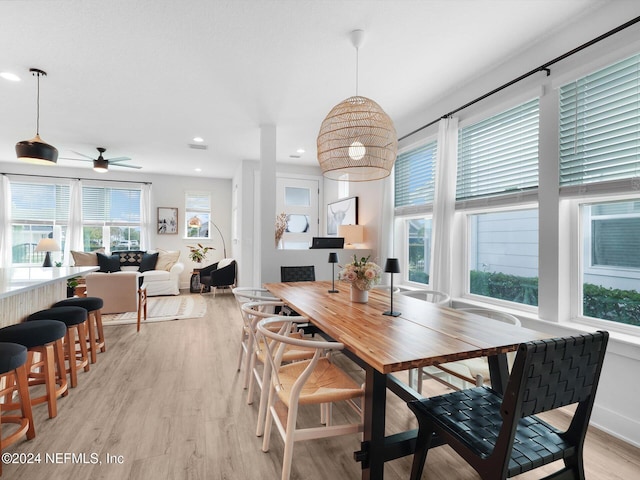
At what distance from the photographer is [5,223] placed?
6520 mm

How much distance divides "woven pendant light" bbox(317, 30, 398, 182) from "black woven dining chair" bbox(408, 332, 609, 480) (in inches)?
65.1

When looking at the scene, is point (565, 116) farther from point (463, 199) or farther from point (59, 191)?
point (59, 191)

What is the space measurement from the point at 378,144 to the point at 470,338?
144 centimetres

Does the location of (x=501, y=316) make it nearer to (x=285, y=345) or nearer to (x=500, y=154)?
(x=500, y=154)

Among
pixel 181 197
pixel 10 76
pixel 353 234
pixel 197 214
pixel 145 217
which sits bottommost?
pixel 353 234

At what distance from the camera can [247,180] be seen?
20.3ft

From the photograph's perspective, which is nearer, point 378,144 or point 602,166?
point 602,166

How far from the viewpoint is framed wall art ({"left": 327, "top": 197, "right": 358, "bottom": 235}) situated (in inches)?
205

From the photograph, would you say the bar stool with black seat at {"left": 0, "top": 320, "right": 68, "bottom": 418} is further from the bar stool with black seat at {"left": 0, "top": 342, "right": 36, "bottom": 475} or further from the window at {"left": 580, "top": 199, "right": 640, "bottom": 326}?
the window at {"left": 580, "top": 199, "right": 640, "bottom": 326}

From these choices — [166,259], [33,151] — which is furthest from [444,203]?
[166,259]

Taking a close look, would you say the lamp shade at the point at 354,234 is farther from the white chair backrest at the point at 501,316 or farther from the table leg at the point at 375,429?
the table leg at the point at 375,429

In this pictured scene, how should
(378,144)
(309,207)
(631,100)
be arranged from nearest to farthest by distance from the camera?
(631,100) < (378,144) < (309,207)

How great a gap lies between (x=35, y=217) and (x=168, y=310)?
4.05 meters

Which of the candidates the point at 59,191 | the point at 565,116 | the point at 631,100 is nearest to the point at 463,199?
the point at 565,116
